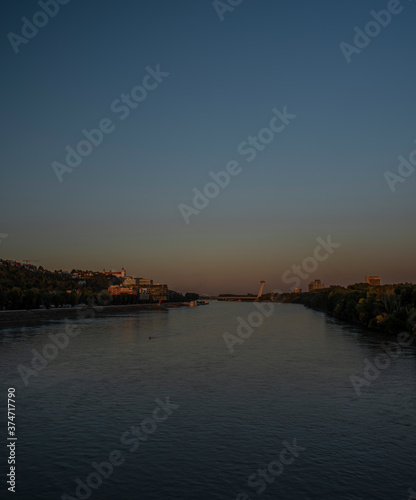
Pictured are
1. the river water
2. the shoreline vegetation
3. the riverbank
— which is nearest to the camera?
the river water

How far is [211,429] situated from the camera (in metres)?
22.0

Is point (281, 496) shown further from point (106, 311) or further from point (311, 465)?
point (106, 311)

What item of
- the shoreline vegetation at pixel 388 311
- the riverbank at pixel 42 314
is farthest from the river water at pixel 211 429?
the riverbank at pixel 42 314

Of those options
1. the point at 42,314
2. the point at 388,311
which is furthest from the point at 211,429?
the point at 42,314

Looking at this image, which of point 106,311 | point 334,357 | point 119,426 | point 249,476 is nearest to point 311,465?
point 249,476

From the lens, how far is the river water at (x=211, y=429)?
1617 centimetres

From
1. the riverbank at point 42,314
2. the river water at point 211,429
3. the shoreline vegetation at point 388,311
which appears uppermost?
the shoreline vegetation at point 388,311

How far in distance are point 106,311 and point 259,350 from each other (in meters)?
110

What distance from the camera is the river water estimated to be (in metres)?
16.2

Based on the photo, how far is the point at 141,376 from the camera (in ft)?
116

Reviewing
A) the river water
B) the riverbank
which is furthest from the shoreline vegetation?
the riverbank

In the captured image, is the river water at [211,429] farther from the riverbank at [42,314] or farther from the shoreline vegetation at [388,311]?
the riverbank at [42,314]

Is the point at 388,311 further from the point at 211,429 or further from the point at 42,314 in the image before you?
the point at 42,314

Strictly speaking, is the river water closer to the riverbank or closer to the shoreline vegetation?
the shoreline vegetation
